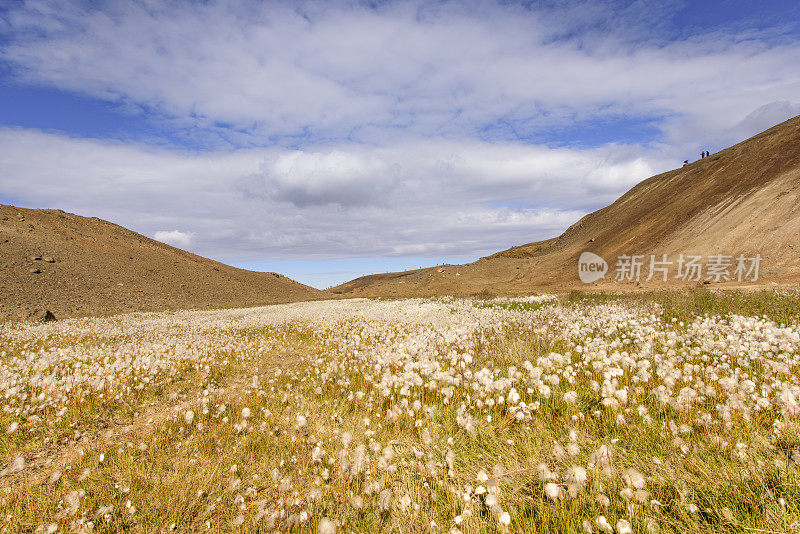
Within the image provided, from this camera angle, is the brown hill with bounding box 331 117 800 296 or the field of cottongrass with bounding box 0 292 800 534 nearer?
the field of cottongrass with bounding box 0 292 800 534

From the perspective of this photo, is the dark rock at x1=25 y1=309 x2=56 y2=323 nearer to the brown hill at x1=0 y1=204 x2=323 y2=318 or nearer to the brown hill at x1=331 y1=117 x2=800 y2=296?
the brown hill at x1=0 y1=204 x2=323 y2=318

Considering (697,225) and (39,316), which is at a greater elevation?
(697,225)

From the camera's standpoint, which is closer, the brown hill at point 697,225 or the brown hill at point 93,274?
the brown hill at point 697,225

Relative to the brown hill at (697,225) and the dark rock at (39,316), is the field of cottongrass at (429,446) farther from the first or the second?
the brown hill at (697,225)

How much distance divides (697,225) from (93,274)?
56448 mm

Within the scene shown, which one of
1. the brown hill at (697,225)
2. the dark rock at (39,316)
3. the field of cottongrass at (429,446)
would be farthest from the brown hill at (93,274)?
the field of cottongrass at (429,446)

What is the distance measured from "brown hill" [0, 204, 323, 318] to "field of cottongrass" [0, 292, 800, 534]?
1035 inches

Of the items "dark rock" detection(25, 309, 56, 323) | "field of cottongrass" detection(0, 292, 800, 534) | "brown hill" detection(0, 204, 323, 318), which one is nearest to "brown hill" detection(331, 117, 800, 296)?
"field of cottongrass" detection(0, 292, 800, 534)

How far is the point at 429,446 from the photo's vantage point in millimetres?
4105

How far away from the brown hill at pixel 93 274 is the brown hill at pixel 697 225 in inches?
931

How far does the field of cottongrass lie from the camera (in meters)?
2.73

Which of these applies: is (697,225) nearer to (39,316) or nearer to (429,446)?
(429,446)

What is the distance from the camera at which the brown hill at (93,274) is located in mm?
29969

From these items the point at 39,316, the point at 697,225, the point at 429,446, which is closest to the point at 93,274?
the point at 39,316
